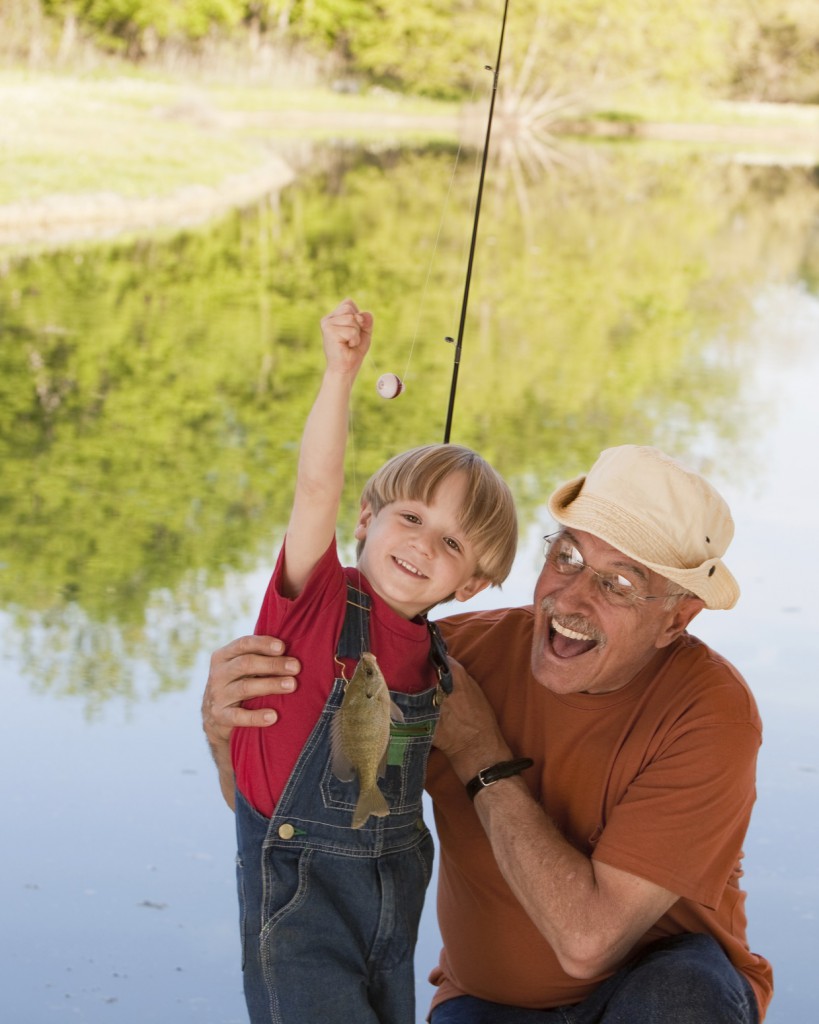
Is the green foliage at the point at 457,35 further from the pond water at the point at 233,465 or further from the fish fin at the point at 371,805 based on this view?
the fish fin at the point at 371,805

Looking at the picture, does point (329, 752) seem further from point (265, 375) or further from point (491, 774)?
point (265, 375)

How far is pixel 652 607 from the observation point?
2.50 metres

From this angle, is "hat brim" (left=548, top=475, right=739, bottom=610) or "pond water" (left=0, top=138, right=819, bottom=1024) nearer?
"hat brim" (left=548, top=475, right=739, bottom=610)

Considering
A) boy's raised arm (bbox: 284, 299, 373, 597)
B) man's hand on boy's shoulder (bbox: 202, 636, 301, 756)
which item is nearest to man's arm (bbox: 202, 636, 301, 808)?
man's hand on boy's shoulder (bbox: 202, 636, 301, 756)

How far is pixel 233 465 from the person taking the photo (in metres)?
7.81

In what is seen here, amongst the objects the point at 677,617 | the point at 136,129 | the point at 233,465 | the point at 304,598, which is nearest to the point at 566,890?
the point at 677,617

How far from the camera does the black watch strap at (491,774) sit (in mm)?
2469

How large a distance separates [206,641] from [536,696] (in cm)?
295

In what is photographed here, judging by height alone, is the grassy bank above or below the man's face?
below

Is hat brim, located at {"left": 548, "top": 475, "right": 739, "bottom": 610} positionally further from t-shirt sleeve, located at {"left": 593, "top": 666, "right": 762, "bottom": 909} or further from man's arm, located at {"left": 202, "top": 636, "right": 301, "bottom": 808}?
man's arm, located at {"left": 202, "top": 636, "right": 301, "bottom": 808}

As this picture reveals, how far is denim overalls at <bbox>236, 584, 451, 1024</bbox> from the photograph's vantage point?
232 cm

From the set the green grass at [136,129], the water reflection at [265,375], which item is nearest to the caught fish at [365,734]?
the water reflection at [265,375]

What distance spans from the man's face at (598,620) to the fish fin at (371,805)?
366 millimetres

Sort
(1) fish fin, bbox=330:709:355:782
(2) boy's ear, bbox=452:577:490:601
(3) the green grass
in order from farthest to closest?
(3) the green grass
(2) boy's ear, bbox=452:577:490:601
(1) fish fin, bbox=330:709:355:782
